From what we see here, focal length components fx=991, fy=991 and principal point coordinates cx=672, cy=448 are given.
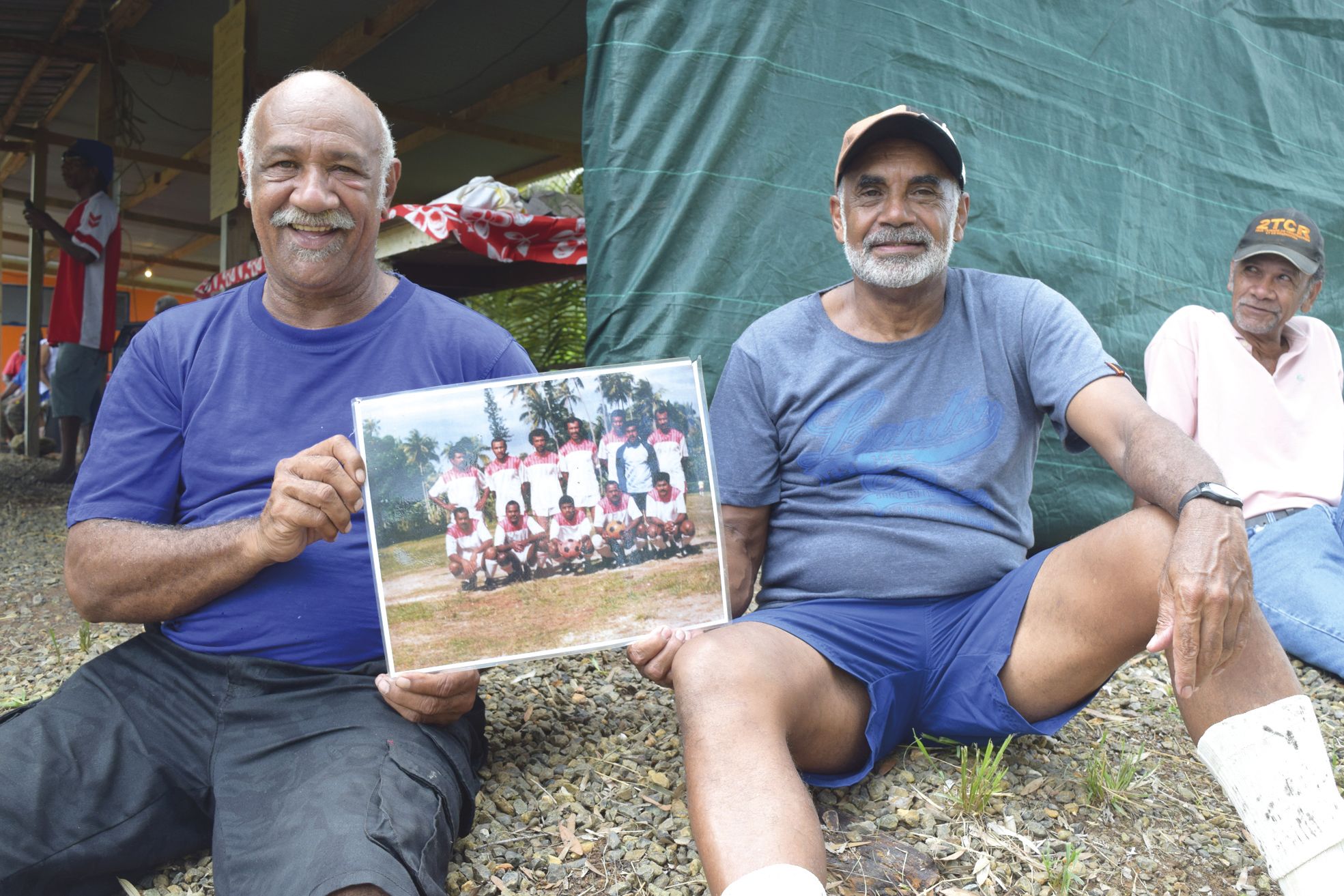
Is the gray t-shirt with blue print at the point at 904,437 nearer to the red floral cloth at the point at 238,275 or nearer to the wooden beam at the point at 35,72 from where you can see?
the red floral cloth at the point at 238,275

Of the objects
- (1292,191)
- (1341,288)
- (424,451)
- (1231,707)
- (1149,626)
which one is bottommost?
(1231,707)

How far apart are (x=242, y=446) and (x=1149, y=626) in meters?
1.74

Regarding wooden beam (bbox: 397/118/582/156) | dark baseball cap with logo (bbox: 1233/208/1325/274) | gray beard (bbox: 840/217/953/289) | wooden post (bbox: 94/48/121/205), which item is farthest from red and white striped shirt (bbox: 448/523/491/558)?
wooden beam (bbox: 397/118/582/156)

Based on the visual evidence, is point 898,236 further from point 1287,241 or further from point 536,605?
point 1287,241

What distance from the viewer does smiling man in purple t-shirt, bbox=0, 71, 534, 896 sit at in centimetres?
169

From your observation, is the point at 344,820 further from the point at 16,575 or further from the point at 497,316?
the point at 497,316

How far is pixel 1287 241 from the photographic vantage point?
3432mm

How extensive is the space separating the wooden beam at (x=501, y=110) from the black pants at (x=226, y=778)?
5.68 metres

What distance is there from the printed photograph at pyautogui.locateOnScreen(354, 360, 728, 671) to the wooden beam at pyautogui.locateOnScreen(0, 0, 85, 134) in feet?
21.2

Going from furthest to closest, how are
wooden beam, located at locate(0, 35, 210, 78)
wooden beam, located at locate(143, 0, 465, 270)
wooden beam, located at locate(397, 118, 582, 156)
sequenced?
wooden beam, located at locate(397, 118, 582, 156) → wooden beam, located at locate(0, 35, 210, 78) → wooden beam, located at locate(143, 0, 465, 270)

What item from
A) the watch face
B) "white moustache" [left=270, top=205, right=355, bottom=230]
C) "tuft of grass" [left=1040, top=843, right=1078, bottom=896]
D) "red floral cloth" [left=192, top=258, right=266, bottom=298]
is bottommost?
"tuft of grass" [left=1040, top=843, right=1078, bottom=896]

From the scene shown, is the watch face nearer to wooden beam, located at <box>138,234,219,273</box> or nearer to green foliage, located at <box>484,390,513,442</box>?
green foliage, located at <box>484,390,513,442</box>

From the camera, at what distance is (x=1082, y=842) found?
6.43 ft

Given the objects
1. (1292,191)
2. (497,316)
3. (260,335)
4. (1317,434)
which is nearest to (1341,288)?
(1292,191)
